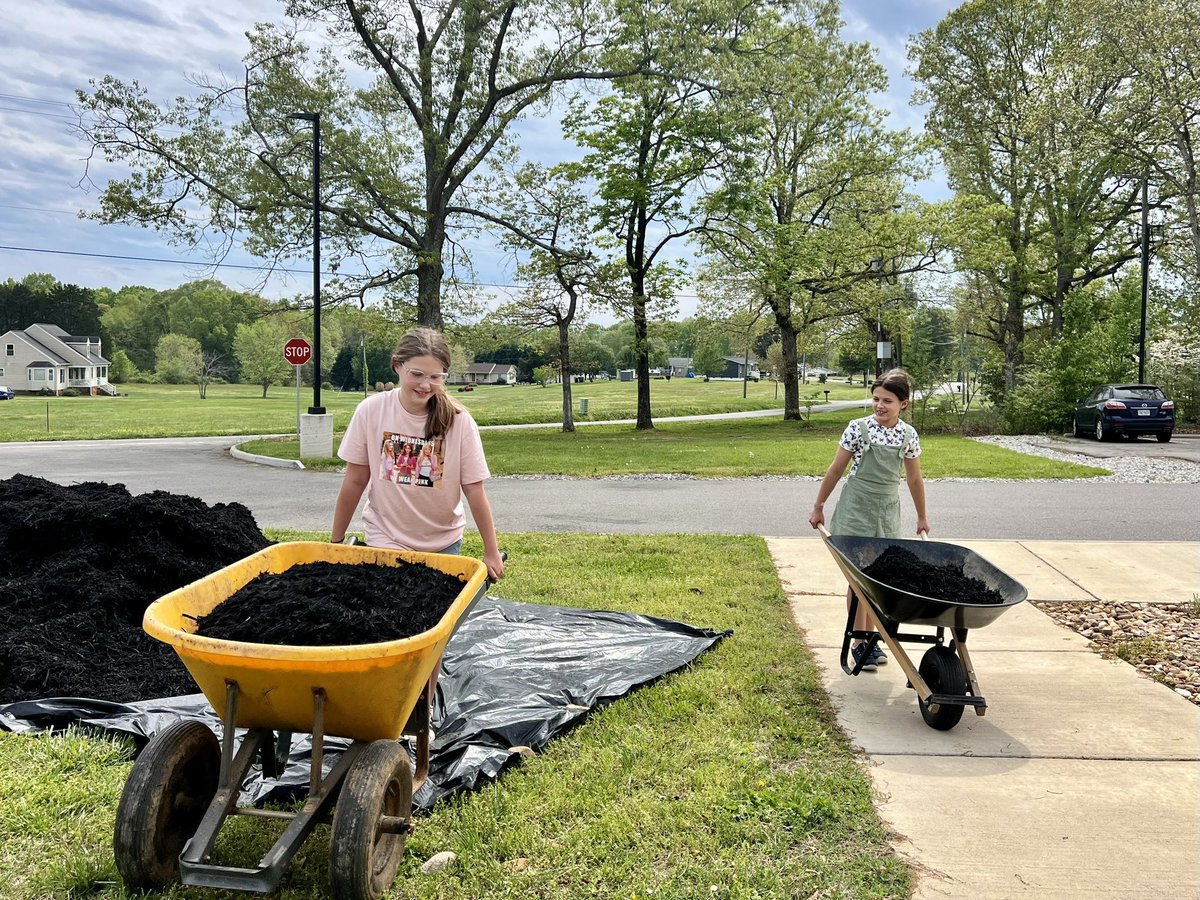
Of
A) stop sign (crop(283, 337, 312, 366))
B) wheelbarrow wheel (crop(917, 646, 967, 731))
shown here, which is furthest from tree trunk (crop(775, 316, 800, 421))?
wheelbarrow wheel (crop(917, 646, 967, 731))

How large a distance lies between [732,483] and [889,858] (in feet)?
36.5

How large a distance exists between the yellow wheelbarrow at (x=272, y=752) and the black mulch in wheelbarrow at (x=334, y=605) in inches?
5.0

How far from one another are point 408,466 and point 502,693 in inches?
58.0

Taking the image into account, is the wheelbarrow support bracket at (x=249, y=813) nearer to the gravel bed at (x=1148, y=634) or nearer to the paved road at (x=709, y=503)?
the gravel bed at (x=1148, y=634)

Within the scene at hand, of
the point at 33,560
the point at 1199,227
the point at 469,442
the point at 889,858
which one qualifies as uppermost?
the point at 1199,227

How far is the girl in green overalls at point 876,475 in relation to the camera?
15.9 feet

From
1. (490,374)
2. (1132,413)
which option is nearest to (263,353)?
(490,374)

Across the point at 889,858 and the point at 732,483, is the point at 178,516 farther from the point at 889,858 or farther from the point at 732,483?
the point at 732,483

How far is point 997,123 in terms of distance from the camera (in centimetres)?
3325

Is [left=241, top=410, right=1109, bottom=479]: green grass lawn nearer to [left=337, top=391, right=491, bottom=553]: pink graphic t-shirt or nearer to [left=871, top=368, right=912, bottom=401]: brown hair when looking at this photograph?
[left=871, top=368, right=912, bottom=401]: brown hair

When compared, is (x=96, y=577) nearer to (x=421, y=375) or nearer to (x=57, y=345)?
(x=421, y=375)

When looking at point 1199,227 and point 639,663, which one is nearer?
point 639,663

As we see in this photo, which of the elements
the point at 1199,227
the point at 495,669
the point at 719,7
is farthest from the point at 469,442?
the point at 1199,227

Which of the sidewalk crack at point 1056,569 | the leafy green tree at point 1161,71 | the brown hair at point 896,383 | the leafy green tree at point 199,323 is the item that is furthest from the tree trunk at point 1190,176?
the leafy green tree at point 199,323
